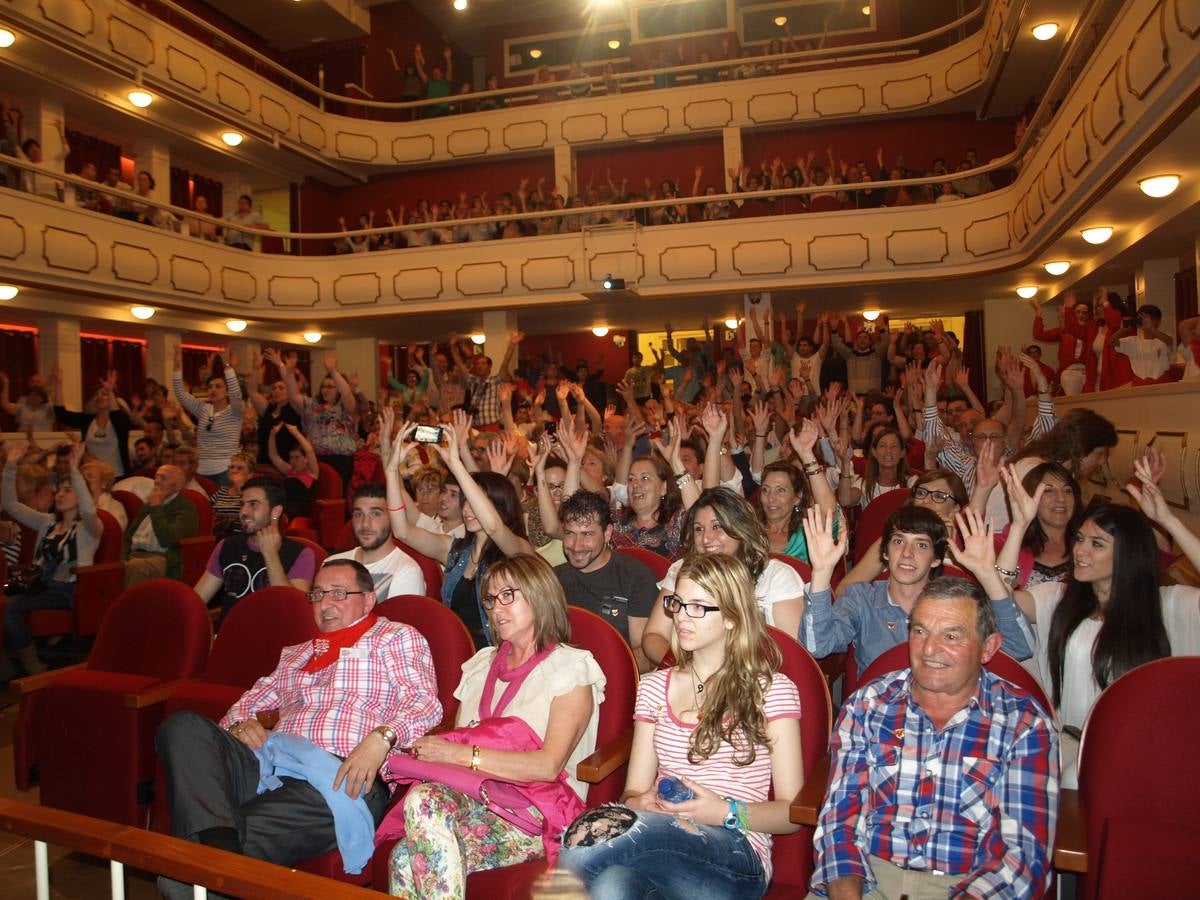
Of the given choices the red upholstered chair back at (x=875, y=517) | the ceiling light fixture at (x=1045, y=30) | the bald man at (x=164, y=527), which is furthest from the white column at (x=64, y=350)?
the ceiling light fixture at (x=1045, y=30)

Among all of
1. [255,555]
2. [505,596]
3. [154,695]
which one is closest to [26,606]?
[255,555]

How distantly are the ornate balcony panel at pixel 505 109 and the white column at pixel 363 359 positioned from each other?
276cm

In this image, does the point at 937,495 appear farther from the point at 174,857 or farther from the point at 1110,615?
the point at 174,857

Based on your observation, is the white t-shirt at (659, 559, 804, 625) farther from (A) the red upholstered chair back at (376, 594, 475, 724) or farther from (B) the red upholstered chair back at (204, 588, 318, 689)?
(B) the red upholstered chair back at (204, 588, 318, 689)

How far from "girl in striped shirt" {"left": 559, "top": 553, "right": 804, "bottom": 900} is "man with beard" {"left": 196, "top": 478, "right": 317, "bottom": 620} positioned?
1747 mm

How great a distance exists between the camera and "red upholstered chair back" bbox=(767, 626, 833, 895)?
1918mm

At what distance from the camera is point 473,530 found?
3016 millimetres

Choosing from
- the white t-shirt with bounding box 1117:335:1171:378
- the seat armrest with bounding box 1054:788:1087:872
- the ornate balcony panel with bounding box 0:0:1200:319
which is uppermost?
the ornate balcony panel with bounding box 0:0:1200:319

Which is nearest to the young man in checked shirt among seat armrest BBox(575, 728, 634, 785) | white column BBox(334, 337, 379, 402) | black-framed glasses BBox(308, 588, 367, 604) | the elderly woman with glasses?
seat armrest BBox(575, 728, 634, 785)

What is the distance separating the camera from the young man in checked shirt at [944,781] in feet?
5.32

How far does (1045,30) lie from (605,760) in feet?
32.8

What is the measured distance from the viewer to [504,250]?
11469 millimetres

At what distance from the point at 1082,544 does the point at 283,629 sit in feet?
7.44

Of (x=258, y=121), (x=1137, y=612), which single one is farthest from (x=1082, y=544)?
(x=258, y=121)
